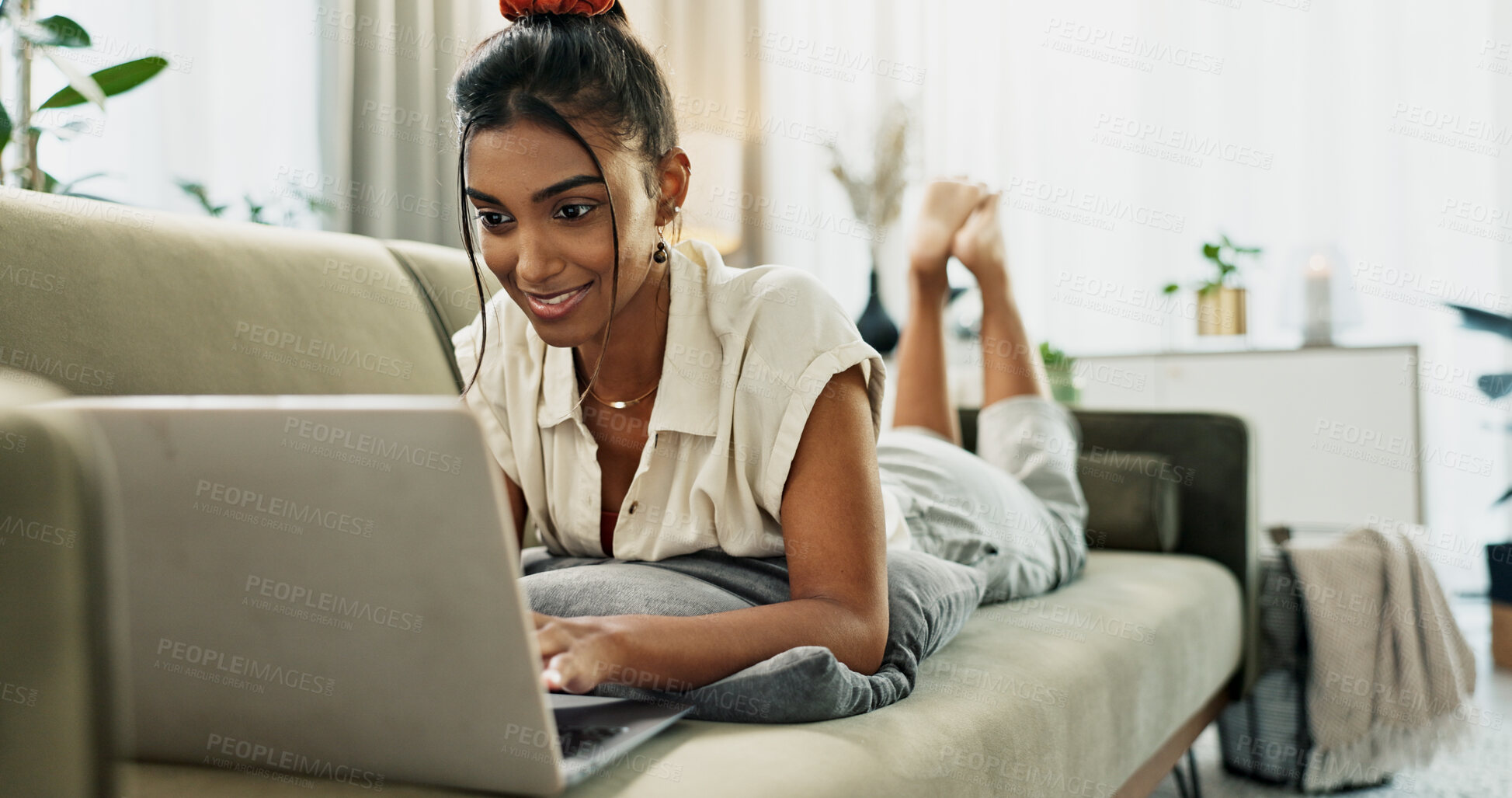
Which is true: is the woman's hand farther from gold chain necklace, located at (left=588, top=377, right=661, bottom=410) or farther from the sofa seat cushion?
gold chain necklace, located at (left=588, top=377, right=661, bottom=410)

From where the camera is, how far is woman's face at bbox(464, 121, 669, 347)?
0.74m

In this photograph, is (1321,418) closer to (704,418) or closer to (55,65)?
(704,418)

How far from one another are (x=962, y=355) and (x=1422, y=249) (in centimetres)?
129

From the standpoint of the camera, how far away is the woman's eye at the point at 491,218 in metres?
0.77

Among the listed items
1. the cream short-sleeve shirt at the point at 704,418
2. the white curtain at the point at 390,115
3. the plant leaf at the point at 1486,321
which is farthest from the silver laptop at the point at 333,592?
the plant leaf at the point at 1486,321

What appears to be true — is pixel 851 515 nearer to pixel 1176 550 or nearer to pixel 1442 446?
pixel 1176 550

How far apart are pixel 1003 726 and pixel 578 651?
35 centimetres

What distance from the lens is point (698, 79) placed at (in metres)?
3.42

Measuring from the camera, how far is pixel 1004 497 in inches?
53.6

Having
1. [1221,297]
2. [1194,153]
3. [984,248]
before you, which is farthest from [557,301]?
[1194,153]

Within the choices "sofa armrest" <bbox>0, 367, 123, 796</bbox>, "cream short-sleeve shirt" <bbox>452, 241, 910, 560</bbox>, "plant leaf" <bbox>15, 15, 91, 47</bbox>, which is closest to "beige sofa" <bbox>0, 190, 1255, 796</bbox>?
"sofa armrest" <bbox>0, 367, 123, 796</bbox>

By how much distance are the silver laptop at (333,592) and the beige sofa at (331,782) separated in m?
0.03

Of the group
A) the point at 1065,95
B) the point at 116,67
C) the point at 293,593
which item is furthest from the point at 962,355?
the point at 293,593

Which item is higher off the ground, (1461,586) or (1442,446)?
(1442,446)
